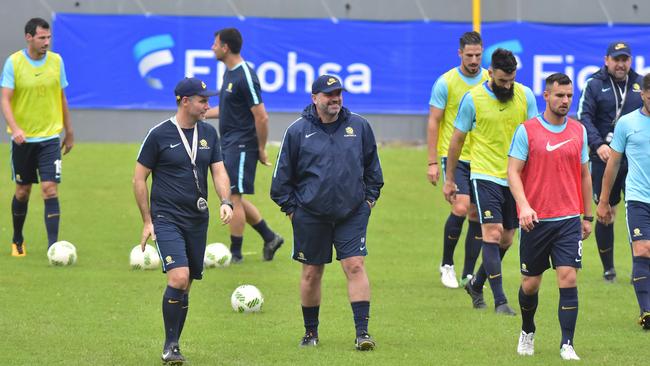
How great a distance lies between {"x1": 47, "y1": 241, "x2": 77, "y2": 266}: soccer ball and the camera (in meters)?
14.3

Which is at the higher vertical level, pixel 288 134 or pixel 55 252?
pixel 288 134

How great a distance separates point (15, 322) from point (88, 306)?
3.45 ft

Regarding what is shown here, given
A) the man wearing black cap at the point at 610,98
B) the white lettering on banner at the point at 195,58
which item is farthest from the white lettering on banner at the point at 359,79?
the man wearing black cap at the point at 610,98

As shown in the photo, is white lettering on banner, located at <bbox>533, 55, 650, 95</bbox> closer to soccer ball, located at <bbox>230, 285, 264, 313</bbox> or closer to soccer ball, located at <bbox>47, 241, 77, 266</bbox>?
soccer ball, located at <bbox>47, 241, 77, 266</bbox>

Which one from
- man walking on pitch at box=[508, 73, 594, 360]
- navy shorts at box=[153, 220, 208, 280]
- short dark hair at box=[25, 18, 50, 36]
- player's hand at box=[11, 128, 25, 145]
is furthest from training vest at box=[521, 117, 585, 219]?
player's hand at box=[11, 128, 25, 145]

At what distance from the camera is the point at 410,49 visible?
85.0ft

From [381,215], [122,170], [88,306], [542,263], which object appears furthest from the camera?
[122,170]

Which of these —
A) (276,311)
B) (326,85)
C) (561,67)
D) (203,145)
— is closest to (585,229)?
(326,85)

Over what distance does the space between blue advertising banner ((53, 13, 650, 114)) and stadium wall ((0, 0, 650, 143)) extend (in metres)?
0.23

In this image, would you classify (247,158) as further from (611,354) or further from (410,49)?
(410,49)

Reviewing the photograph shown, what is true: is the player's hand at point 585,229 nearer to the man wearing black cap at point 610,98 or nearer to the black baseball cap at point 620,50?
the man wearing black cap at point 610,98

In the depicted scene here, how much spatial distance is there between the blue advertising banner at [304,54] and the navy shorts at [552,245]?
16.0m

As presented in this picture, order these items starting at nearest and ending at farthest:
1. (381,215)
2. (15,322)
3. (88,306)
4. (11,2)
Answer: (15,322)
(88,306)
(381,215)
(11,2)

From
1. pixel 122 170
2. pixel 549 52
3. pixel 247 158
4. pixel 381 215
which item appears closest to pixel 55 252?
pixel 247 158
